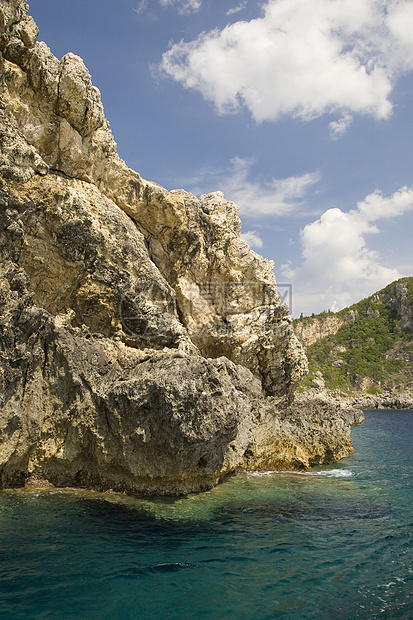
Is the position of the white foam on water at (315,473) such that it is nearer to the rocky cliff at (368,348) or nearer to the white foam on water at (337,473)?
the white foam on water at (337,473)

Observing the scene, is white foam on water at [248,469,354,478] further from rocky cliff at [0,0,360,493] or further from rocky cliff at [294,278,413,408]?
rocky cliff at [294,278,413,408]

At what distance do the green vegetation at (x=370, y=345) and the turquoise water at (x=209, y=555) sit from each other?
82.4 m

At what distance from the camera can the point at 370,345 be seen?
122250 mm

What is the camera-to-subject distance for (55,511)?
38.3 ft

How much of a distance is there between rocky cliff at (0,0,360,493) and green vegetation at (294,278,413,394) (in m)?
80.1

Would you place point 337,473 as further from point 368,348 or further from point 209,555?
point 368,348

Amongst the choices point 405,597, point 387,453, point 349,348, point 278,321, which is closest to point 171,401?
point 405,597

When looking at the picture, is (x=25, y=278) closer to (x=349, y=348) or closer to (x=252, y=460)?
(x=252, y=460)

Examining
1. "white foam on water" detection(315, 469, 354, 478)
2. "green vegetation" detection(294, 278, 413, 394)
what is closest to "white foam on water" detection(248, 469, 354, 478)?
"white foam on water" detection(315, 469, 354, 478)

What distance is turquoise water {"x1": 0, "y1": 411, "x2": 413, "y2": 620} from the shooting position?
→ 7505mm

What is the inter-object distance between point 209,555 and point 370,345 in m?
123

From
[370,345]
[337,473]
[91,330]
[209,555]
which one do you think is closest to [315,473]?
[337,473]

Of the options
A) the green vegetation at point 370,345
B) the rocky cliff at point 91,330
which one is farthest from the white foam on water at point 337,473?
the green vegetation at point 370,345

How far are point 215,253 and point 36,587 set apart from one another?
17001 mm
